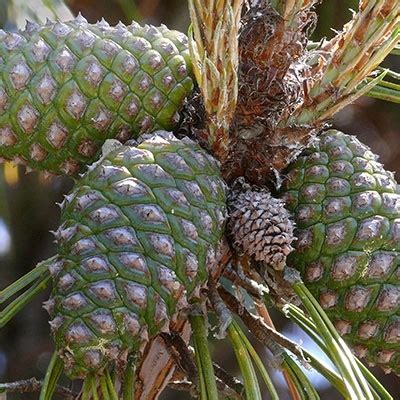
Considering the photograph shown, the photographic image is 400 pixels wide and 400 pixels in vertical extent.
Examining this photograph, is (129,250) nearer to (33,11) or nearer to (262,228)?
(262,228)

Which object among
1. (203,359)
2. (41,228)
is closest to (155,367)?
(203,359)

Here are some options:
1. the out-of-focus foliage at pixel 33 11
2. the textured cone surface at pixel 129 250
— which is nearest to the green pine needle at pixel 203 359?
the textured cone surface at pixel 129 250

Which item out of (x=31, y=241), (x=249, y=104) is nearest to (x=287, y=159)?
(x=249, y=104)

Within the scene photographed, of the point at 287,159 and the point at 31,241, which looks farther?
the point at 31,241

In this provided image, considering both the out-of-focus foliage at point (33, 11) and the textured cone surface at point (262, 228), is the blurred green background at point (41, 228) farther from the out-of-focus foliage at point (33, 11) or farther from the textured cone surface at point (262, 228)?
the textured cone surface at point (262, 228)

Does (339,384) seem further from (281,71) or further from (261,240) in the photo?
(281,71)

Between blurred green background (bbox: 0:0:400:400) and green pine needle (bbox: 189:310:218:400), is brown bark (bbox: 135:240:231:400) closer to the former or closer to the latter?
green pine needle (bbox: 189:310:218:400)
